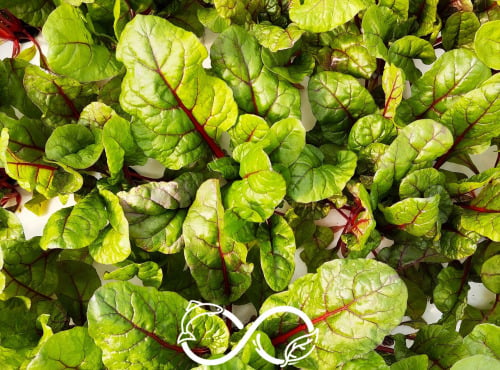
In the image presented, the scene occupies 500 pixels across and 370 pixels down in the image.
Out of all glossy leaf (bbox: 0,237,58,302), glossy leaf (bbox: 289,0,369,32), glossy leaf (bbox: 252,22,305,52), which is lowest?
glossy leaf (bbox: 0,237,58,302)

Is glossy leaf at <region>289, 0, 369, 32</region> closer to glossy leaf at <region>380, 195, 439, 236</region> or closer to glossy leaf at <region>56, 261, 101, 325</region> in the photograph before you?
glossy leaf at <region>380, 195, 439, 236</region>

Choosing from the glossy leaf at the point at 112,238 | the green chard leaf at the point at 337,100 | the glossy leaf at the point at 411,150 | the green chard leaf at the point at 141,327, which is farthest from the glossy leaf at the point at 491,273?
the glossy leaf at the point at 112,238

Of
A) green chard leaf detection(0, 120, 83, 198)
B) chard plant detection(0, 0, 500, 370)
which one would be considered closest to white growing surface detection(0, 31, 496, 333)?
chard plant detection(0, 0, 500, 370)

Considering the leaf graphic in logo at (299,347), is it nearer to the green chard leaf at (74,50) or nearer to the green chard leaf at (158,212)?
the green chard leaf at (158,212)

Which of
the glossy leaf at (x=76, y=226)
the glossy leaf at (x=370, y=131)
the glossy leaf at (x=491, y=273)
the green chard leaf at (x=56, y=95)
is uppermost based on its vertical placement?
the green chard leaf at (x=56, y=95)

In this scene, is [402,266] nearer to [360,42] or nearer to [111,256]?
[360,42]

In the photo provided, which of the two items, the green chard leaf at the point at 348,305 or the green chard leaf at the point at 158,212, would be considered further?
the green chard leaf at the point at 158,212

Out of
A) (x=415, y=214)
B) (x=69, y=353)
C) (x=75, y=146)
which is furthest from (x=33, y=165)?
(x=415, y=214)
